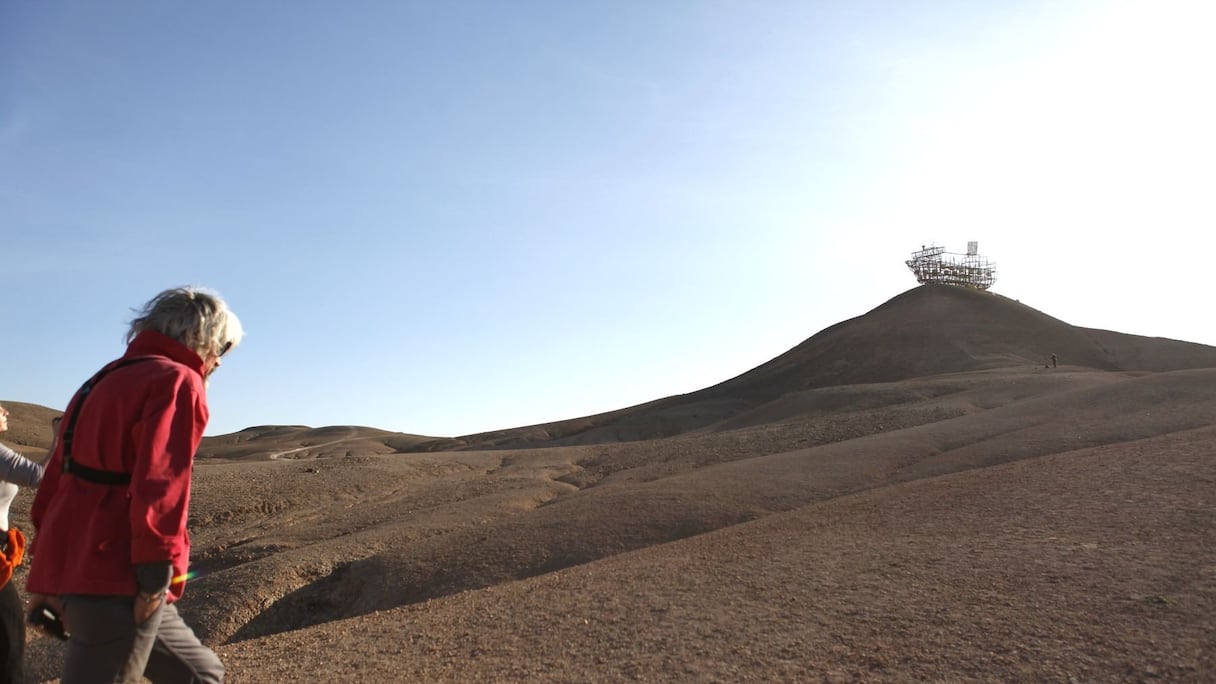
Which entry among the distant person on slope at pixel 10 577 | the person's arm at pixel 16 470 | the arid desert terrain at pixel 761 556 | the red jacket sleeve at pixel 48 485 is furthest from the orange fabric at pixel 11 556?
the arid desert terrain at pixel 761 556

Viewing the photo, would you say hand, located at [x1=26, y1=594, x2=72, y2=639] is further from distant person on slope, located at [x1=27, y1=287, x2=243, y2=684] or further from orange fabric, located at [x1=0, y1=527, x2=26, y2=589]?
orange fabric, located at [x1=0, y1=527, x2=26, y2=589]

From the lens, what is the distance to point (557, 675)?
6.43m

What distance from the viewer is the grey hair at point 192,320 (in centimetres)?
356

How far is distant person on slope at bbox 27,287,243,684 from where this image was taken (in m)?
3.21

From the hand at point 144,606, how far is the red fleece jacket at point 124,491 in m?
0.06

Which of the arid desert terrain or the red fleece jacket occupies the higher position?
the red fleece jacket

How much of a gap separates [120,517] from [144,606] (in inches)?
13.2

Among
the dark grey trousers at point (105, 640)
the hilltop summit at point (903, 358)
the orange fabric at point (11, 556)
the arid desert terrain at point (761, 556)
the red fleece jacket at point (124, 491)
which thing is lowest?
the arid desert terrain at point (761, 556)

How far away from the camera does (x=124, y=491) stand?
332cm

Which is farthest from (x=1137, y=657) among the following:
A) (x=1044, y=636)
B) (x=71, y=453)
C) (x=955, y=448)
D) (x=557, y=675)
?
(x=955, y=448)

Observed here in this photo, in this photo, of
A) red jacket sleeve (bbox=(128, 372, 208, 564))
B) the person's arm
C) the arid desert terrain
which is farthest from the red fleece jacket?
the arid desert terrain

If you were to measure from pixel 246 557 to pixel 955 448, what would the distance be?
44.9 ft

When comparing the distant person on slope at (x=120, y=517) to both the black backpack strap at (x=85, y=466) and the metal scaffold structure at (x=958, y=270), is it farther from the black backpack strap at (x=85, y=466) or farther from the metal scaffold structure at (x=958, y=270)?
the metal scaffold structure at (x=958, y=270)

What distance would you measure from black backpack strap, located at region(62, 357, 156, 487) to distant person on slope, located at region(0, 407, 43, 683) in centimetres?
96
